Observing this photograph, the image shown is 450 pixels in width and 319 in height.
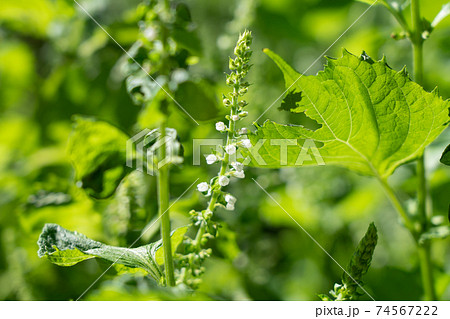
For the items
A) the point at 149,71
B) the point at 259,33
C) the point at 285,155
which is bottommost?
the point at 285,155

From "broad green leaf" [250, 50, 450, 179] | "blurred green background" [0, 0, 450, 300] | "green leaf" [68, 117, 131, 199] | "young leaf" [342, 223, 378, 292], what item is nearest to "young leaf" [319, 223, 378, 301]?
"young leaf" [342, 223, 378, 292]

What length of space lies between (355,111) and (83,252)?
16.1 inches

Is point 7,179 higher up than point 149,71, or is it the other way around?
point 7,179

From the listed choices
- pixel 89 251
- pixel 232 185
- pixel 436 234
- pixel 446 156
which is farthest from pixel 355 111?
pixel 232 185

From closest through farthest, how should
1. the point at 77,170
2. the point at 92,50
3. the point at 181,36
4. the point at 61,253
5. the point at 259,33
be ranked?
the point at 61,253, the point at 77,170, the point at 181,36, the point at 92,50, the point at 259,33

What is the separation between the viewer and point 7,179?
1321 millimetres

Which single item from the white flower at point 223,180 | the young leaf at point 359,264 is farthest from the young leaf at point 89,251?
the young leaf at point 359,264

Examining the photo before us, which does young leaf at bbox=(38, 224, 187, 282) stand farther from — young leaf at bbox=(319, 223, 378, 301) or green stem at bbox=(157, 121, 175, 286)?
young leaf at bbox=(319, 223, 378, 301)

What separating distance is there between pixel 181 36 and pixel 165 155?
1.43 feet

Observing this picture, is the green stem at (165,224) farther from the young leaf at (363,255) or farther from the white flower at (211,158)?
the young leaf at (363,255)

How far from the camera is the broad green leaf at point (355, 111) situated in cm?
57

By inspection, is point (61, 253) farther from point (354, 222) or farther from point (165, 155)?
point (354, 222)

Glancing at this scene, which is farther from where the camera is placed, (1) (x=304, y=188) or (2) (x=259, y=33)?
(2) (x=259, y=33)

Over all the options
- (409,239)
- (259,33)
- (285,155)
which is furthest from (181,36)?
(409,239)
